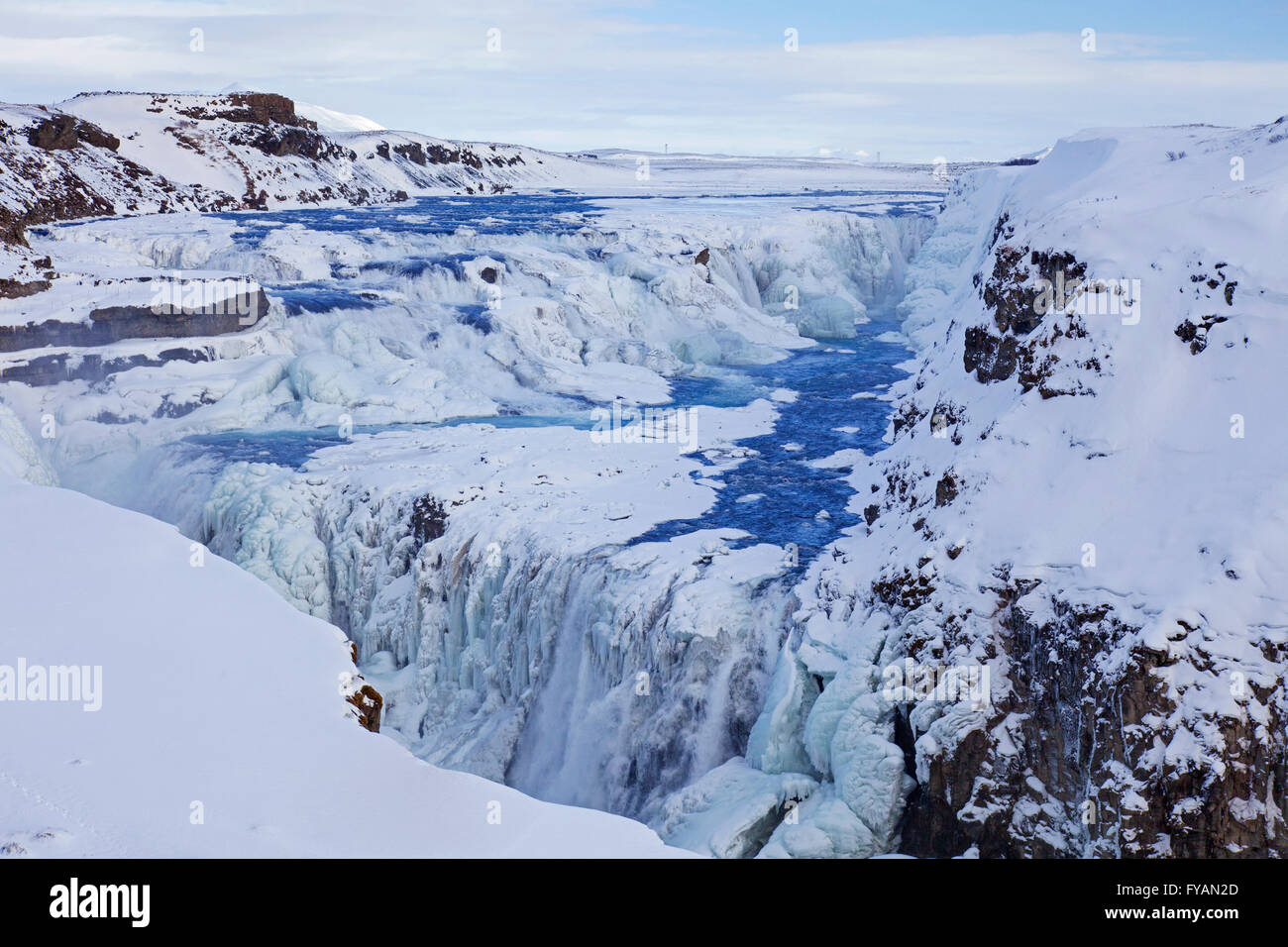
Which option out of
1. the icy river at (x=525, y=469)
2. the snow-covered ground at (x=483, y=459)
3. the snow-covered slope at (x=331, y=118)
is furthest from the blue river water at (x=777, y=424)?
the snow-covered slope at (x=331, y=118)

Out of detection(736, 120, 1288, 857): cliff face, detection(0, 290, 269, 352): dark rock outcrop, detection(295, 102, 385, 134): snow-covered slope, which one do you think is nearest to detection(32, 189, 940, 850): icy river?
detection(0, 290, 269, 352): dark rock outcrop

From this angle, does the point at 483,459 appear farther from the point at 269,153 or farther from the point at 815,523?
the point at 269,153

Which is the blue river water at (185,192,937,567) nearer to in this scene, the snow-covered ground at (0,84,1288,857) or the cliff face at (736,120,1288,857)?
the snow-covered ground at (0,84,1288,857)

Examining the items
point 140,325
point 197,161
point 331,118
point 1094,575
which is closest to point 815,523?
point 1094,575
